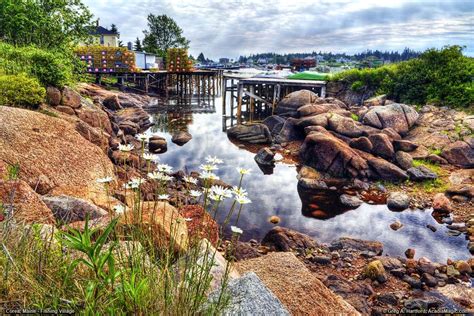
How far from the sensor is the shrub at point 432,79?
20125 millimetres

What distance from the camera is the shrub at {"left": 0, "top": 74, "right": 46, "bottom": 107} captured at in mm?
10102

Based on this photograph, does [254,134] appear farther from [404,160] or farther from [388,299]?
[388,299]

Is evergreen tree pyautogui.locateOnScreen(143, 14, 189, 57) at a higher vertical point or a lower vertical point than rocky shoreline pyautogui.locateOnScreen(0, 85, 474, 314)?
higher

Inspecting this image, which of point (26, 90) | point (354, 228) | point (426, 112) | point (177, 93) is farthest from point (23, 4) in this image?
point (177, 93)

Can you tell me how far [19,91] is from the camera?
10.4 metres

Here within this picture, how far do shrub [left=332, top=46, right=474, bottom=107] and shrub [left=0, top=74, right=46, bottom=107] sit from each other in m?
21.6

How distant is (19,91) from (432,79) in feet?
76.0

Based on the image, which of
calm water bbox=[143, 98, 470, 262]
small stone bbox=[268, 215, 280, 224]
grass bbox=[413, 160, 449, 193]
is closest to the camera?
calm water bbox=[143, 98, 470, 262]

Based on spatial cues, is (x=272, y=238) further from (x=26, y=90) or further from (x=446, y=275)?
(x=26, y=90)

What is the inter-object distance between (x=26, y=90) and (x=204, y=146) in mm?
10751

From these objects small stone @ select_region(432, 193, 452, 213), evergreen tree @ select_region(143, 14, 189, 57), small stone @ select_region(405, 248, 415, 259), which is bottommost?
small stone @ select_region(405, 248, 415, 259)

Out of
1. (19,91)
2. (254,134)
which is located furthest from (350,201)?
(19,91)

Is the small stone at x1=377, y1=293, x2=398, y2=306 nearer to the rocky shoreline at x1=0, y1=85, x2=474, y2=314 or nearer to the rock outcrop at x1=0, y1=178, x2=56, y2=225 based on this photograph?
the rocky shoreline at x1=0, y1=85, x2=474, y2=314

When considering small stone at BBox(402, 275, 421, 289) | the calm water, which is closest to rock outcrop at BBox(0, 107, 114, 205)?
the calm water
